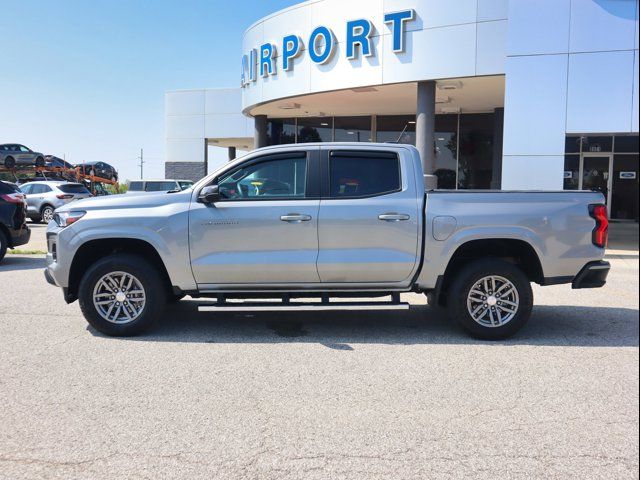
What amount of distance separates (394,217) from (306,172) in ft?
3.54

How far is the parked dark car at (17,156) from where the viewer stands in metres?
28.8

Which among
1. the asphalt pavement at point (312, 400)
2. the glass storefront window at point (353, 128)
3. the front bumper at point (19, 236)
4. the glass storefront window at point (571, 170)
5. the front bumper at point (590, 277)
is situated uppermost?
the glass storefront window at point (353, 128)

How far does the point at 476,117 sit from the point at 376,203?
19.2 meters

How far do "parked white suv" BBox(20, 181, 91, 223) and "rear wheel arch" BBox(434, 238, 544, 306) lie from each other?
793 inches

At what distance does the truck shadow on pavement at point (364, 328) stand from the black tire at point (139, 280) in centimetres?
20

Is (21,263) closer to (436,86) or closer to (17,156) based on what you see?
(436,86)

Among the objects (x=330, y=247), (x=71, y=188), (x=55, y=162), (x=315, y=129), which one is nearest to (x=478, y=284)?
(x=330, y=247)

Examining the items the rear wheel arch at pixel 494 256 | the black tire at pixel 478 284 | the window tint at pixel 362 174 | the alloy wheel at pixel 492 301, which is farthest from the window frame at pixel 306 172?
the alloy wheel at pixel 492 301

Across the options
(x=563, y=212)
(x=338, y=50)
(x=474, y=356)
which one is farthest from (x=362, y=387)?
(x=338, y=50)

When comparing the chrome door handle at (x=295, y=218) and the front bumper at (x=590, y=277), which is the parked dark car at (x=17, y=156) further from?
the front bumper at (x=590, y=277)

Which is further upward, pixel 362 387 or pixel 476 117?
pixel 476 117

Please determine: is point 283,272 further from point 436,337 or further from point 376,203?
point 436,337

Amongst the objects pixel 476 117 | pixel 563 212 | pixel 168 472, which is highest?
pixel 476 117

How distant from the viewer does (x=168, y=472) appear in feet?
10.6
